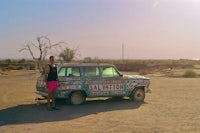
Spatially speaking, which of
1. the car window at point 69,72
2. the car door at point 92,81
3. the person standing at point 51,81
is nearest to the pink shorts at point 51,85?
the person standing at point 51,81

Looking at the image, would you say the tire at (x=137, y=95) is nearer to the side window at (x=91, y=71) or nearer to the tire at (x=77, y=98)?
the side window at (x=91, y=71)

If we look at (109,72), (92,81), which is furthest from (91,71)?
(109,72)

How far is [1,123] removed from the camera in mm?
9930

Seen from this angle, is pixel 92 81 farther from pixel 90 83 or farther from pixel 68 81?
pixel 68 81

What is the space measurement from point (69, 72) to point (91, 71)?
100cm

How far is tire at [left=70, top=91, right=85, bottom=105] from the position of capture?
1362 cm

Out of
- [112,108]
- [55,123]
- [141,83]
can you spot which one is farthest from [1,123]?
[141,83]

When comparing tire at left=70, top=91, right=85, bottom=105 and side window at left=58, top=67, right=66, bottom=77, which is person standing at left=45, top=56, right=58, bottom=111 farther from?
tire at left=70, top=91, right=85, bottom=105

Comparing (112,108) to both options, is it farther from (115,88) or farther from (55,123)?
(55,123)

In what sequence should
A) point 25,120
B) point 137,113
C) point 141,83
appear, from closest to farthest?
point 25,120 → point 137,113 → point 141,83

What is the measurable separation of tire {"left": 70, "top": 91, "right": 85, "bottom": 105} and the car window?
757 mm

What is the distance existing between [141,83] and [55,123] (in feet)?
20.1

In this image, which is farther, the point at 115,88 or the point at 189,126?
the point at 115,88

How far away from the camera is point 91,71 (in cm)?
1408
